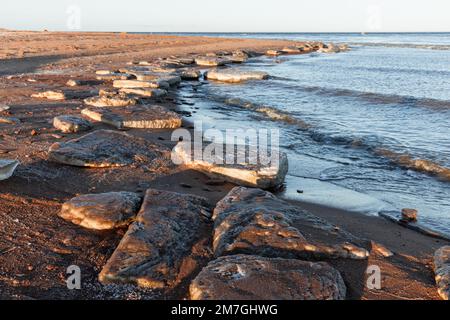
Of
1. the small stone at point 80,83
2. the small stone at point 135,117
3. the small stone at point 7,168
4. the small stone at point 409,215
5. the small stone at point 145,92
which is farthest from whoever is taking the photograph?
the small stone at point 80,83

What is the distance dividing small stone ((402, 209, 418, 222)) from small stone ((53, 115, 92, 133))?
4.85 meters

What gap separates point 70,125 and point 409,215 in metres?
4.97

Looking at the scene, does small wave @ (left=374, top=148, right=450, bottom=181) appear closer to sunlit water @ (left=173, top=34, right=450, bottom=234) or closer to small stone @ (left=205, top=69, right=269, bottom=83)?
sunlit water @ (left=173, top=34, right=450, bottom=234)

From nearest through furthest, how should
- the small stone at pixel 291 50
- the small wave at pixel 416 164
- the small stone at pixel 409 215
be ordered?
the small stone at pixel 409 215, the small wave at pixel 416 164, the small stone at pixel 291 50

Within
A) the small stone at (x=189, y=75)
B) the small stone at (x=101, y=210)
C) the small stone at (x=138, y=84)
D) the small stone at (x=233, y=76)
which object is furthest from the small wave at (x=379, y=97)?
the small stone at (x=101, y=210)

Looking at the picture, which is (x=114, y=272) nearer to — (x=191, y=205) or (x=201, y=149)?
(x=191, y=205)

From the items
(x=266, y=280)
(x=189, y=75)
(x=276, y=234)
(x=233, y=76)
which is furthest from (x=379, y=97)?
(x=266, y=280)

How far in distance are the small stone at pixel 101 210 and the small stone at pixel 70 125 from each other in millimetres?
3046

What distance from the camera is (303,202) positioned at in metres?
4.78

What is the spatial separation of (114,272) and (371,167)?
4.64 meters

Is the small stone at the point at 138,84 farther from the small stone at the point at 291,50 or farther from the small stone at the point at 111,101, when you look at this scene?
the small stone at the point at 291,50

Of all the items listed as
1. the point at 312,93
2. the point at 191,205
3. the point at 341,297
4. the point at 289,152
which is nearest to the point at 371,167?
the point at 289,152

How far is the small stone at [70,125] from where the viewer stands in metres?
6.68

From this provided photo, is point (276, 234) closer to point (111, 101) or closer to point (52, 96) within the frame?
point (111, 101)
